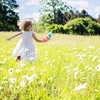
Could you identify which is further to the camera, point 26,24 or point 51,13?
point 51,13

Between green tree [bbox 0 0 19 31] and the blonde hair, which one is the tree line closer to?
green tree [bbox 0 0 19 31]

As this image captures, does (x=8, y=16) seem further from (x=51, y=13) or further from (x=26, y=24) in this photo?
(x=26, y=24)

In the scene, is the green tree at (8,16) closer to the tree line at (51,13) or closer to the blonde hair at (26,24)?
the tree line at (51,13)

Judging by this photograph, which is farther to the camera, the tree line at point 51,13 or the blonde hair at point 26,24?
the tree line at point 51,13

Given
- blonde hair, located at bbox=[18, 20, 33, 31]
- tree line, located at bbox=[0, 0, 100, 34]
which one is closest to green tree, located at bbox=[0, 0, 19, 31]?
tree line, located at bbox=[0, 0, 100, 34]

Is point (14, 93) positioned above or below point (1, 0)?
below

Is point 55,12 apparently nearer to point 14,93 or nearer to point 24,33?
point 24,33

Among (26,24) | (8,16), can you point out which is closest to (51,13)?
(8,16)

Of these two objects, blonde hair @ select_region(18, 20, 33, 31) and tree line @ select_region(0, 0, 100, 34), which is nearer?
blonde hair @ select_region(18, 20, 33, 31)

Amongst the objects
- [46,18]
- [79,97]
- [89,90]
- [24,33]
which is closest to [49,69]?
[89,90]

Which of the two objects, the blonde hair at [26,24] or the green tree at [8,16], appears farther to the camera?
the green tree at [8,16]

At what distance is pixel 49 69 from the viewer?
342cm

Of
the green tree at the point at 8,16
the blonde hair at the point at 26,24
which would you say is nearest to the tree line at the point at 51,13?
the green tree at the point at 8,16

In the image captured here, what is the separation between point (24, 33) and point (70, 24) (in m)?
31.4
